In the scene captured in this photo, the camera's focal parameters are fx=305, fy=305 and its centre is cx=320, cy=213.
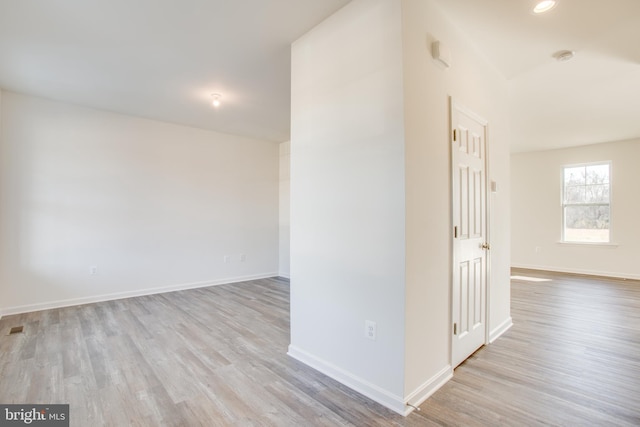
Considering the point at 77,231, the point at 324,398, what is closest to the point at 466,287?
the point at 324,398

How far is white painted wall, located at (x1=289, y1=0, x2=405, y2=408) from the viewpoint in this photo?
1.90m

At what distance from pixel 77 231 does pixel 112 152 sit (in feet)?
4.00

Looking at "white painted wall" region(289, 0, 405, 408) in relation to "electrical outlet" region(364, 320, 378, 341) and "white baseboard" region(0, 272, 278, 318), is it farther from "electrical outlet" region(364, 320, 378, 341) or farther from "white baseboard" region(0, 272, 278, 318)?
"white baseboard" region(0, 272, 278, 318)

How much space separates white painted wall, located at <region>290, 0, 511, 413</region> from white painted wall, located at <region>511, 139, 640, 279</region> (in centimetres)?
562

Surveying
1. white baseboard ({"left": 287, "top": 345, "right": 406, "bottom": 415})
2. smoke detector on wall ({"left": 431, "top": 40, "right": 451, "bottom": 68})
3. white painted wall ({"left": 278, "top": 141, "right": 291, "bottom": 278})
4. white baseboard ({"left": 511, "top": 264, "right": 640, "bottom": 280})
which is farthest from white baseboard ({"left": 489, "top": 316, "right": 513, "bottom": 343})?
white baseboard ({"left": 511, "top": 264, "right": 640, "bottom": 280})

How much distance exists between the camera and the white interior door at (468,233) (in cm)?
234

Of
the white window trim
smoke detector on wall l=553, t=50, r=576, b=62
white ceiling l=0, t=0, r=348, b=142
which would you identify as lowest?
the white window trim

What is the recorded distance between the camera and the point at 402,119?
186cm

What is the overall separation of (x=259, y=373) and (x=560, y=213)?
7.33m

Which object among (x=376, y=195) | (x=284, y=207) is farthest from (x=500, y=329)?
(x=284, y=207)

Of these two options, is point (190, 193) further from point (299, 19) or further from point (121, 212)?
point (299, 19)

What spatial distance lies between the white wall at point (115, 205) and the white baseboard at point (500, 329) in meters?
4.32

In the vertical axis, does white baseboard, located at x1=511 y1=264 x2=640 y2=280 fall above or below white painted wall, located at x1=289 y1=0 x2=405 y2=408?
below

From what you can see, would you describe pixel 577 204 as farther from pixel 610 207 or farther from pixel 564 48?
pixel 564 48
